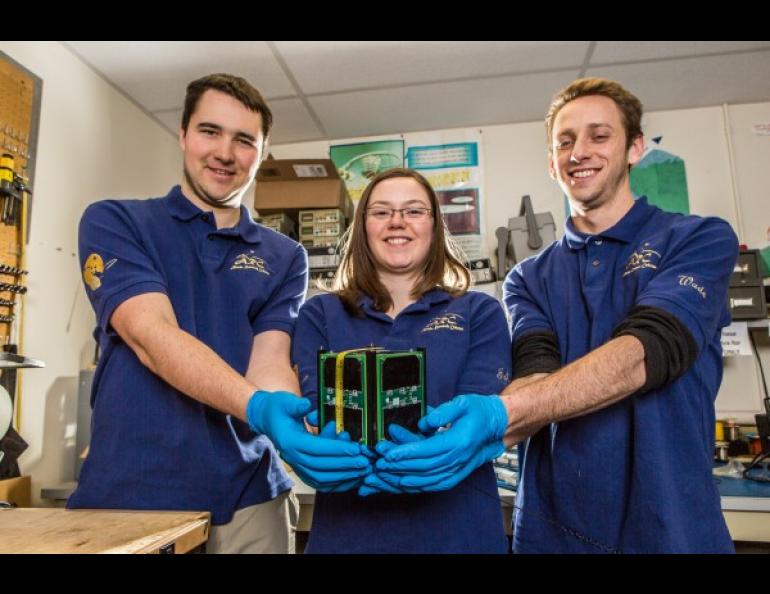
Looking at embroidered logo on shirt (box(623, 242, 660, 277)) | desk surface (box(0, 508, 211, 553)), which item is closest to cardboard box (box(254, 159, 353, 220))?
embroidered logo on shirt (box(623, 242, 660, 277))

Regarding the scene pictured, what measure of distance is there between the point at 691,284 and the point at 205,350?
3.32ft

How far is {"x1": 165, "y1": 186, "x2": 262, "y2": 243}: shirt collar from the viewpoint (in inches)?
50.9

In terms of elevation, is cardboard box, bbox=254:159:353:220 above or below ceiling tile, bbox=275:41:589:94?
below

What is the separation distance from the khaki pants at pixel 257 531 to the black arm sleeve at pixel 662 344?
2.86ft

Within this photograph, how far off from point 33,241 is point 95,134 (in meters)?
0.74

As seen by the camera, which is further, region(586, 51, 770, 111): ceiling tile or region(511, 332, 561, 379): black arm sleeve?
region(586, 51, 770, 111): ceiling tile

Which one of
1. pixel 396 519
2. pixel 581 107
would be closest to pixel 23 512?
pixel 396 519

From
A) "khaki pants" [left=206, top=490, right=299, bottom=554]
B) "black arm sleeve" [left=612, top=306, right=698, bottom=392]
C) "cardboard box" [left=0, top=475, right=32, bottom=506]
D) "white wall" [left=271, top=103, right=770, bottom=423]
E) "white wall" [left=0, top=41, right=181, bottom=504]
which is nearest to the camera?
"black arm sleeve" [left=612, top=306, right=698, bottom=392]

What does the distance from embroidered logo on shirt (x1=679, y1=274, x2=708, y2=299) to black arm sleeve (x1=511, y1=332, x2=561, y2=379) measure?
0.29 metres

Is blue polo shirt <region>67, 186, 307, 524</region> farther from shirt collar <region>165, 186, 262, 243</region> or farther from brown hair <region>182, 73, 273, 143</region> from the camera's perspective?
brown hair <region>182, 73, 273, 143</region>

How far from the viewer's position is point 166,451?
1.10 metres

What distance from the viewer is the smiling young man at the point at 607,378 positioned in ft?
3.32

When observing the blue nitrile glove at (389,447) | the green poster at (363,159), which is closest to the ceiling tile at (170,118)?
the green poster at (363,159)

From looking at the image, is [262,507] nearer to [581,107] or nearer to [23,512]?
[23,512]
